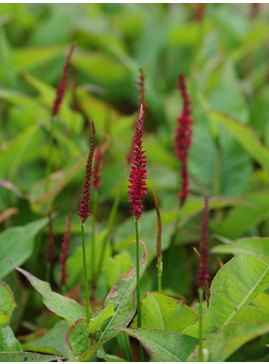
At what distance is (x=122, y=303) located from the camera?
3.25 ft

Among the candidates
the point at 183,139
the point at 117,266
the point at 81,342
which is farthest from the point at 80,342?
the point at 183,139

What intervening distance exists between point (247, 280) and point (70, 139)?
0.90 meters

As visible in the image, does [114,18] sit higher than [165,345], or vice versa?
[114,18]

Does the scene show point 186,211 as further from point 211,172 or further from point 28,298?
point 28,298

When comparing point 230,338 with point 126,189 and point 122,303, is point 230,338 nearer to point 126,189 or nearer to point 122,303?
point 122,303

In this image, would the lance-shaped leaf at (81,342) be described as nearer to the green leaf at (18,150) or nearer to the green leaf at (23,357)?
the green leaf at (23,357)

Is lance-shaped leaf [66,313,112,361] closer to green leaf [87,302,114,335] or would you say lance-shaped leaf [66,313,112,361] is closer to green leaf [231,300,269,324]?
green leaf [87,302,114,335]

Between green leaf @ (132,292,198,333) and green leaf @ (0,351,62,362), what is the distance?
0.63 feet

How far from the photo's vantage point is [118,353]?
3.75ft

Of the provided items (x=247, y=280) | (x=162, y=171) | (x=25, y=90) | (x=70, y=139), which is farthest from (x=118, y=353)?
(x=25, y=90)

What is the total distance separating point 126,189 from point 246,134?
383mm

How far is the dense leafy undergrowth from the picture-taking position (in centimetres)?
96

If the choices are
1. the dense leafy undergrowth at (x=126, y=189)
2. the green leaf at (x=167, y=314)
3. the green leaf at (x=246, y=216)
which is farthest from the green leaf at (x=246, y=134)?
the green leaf at (x=167, y=314)

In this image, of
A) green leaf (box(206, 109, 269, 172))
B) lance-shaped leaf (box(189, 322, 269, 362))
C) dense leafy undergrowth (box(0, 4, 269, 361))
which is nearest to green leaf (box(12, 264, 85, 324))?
dense leafy undergrowth (box(0, 4, 269, 361))
